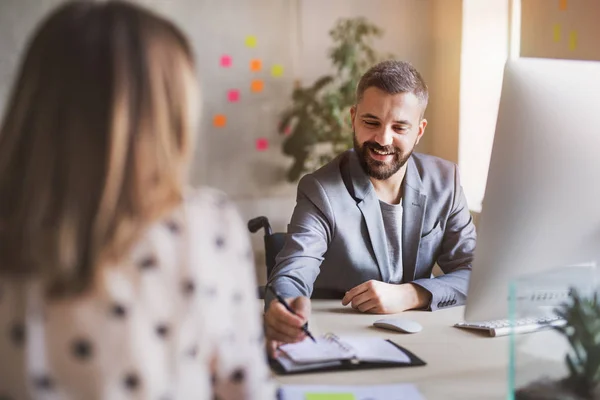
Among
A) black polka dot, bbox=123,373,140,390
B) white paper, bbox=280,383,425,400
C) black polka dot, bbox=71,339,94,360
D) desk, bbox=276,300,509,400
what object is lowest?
desk, bbox=276,300,509,400

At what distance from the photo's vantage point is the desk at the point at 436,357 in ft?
3.74

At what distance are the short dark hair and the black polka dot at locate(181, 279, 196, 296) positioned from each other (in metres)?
1.34

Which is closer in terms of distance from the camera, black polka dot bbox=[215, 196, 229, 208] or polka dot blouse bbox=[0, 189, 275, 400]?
polka dot blouse bbox=[0, 189, 275, 400]

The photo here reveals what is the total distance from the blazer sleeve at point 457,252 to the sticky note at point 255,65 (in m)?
1.72

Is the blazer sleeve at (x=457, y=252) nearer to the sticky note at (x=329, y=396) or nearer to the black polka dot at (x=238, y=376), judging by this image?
the sticky note at (x=329, y=396)

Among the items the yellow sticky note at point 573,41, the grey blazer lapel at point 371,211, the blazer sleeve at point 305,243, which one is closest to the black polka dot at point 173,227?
the blazer sleeve at point 305,243

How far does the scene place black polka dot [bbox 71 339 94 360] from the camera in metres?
0.69

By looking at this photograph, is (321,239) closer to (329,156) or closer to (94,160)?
(94,160)

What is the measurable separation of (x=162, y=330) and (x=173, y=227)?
0.12 metres

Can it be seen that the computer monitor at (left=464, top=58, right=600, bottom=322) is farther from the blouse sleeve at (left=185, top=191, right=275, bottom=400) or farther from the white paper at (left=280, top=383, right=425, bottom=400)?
the blouse sleeve at (left=185, top=191, right=275, bottom=400)

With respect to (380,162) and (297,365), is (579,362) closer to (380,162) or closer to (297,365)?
(297,365)

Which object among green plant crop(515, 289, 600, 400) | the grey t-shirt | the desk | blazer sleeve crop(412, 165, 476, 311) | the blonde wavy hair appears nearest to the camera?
the blonde wavy hair

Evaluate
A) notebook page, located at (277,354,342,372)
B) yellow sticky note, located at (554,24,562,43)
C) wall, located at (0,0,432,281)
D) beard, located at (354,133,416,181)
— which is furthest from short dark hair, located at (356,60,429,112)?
wall, located at (0,0,432,281)

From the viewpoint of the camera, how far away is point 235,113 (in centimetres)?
351
